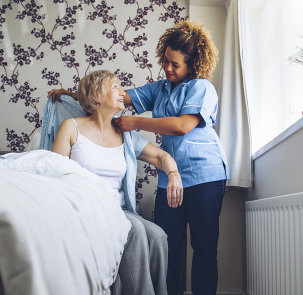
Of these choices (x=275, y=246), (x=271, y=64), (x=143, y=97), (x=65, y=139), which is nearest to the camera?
(x=275, y=246)

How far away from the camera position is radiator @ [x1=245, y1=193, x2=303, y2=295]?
1.23m

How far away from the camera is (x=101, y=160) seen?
5.18ft

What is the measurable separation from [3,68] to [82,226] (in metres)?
2.02

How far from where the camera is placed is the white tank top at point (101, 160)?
1558mm

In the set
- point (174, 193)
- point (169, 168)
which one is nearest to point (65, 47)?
point (169, 168)

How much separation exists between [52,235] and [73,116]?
137 centimetres

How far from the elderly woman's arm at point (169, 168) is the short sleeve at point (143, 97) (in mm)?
268

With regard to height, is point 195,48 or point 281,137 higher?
point 195,48

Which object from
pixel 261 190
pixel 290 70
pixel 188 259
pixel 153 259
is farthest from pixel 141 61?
pixel 153 259

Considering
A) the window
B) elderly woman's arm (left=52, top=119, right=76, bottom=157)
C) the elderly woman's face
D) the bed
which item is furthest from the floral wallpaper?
the bed

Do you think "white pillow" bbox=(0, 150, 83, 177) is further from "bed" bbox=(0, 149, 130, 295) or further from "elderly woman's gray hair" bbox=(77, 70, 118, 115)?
"elderly woman's gray hair" bbox=(77, 70, 118, 115)

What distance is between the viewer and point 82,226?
65 cm

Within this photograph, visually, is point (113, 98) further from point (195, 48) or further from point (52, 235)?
point (52, 235)

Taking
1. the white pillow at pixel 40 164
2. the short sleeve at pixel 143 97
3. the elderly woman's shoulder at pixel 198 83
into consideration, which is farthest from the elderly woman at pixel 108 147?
the white pillow at pixel 40 164
